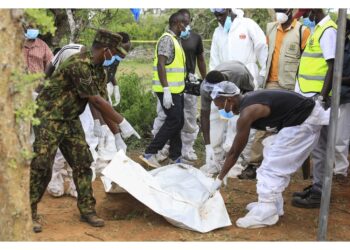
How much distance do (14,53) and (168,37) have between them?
3437mm

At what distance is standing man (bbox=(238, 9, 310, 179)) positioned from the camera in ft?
22.5

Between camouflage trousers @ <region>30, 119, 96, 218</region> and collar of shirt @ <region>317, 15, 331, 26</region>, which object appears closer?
camouflage trousers @ <region>30, 119, 96, 218</region>

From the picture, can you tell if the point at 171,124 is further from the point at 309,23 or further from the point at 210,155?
the point at 309,23

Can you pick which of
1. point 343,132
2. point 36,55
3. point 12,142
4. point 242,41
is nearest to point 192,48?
point 242,41

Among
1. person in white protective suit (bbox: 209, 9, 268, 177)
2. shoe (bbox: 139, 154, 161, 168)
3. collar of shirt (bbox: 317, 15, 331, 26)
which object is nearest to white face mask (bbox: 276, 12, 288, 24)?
person in white protective suit (bbox: 209, 9, 268, 177)

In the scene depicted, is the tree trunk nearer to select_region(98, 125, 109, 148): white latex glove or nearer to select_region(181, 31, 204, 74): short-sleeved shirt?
select_region(98, 125, 109, 148): white latex glove

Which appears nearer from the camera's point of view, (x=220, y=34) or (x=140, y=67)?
(x=220, y=34)

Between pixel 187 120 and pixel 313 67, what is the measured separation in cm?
204

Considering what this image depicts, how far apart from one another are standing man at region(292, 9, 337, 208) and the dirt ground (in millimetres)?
173

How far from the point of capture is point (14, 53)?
3.59 meters

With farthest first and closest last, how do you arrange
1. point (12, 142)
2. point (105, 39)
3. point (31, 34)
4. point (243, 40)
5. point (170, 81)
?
point (243, 40)
point (170, 81)
point (31, 34)
point (105, 39)
point (12, 142)

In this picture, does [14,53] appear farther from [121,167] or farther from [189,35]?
[189,35]

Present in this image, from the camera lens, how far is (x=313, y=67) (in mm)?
5938

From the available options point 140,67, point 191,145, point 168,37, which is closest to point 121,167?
point 168,37
